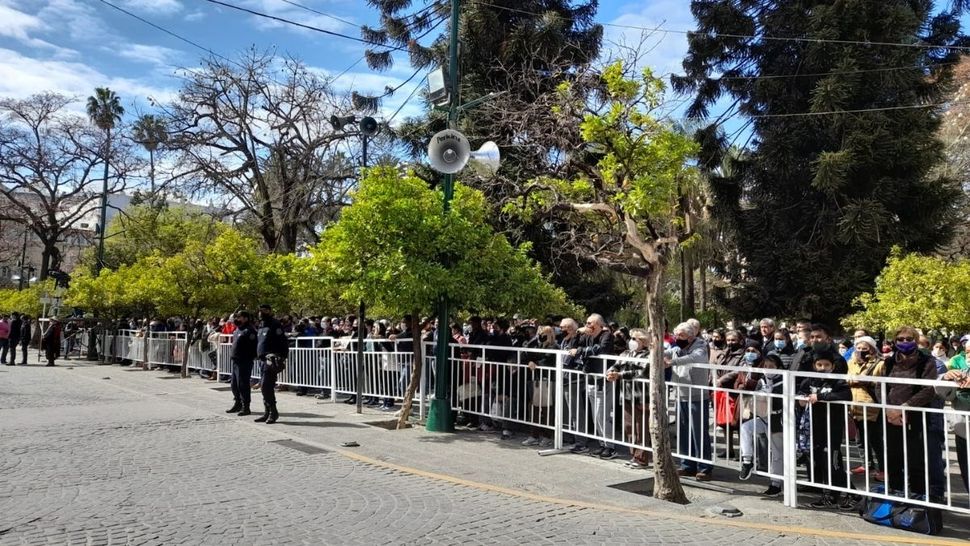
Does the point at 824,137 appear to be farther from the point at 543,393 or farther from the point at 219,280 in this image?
the point at 219,280

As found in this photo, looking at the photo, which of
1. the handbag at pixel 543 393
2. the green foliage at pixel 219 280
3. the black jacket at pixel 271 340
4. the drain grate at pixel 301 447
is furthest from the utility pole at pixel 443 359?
the green foliage at pixel 219 280

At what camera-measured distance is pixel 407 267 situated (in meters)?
8.91

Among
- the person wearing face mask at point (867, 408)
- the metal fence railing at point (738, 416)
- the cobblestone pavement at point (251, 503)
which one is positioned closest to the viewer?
the cobblestone pavement at point (251, 503)

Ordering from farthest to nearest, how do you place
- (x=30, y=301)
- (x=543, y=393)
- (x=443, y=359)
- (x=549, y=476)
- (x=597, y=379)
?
1. (x=30, y=301)
2. (x=443, y=359)
3. (x=543, y=393)
4. (x=597, y=379)
5. (x=549, y=476)

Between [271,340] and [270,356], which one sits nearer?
[270,356]

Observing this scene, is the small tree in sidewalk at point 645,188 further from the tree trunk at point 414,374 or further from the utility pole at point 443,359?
the tree trunk at point 414,374

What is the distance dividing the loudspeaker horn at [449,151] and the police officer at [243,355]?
4.12 m

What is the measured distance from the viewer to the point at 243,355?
10.8m

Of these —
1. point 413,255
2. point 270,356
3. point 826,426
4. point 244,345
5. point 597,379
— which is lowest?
point 826,426

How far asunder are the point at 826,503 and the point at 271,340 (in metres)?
7.94

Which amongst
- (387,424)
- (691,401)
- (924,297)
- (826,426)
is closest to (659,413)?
(691,401)

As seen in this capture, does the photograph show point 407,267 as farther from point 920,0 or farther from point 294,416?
point 920,0

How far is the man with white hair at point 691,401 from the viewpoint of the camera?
6973 millimetres

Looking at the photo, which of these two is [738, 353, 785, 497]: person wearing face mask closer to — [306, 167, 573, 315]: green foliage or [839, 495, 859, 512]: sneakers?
[839, 495, 859, 512]: sneakers
